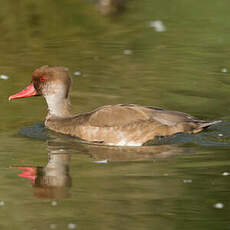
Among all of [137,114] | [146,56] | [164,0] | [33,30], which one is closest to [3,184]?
[137,114]

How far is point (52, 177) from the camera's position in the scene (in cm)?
905

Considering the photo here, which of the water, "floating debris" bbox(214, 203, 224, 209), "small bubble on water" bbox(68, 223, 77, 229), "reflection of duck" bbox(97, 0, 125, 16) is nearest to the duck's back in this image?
the water

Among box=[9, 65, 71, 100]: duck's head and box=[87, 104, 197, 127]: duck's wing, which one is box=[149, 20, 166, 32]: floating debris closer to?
box=[9, 65, 71, 100]: duck's head

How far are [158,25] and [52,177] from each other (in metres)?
11.9

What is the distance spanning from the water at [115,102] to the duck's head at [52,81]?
624mm

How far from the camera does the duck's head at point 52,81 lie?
37.2ft

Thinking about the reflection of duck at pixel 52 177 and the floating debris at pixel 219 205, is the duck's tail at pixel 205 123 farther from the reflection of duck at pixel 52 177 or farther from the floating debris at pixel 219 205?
the floating debris at pixel 219 205

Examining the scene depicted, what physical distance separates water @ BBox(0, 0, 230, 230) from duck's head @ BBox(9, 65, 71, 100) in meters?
0.62

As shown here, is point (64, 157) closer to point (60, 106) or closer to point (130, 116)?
point (130, 116)

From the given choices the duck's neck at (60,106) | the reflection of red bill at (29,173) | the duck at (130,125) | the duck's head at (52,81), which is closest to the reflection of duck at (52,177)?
the reflection of red bill at (29,173)

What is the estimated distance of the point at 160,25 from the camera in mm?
20234

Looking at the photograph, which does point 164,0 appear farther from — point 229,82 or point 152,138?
point 152,138

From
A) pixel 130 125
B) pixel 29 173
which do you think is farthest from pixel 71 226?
pixel 130 125

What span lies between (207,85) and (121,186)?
6012 mm
